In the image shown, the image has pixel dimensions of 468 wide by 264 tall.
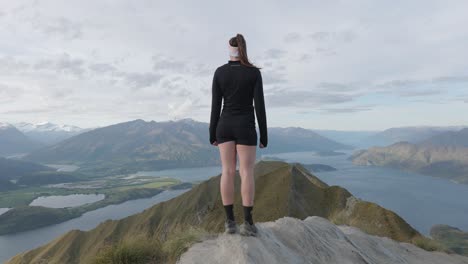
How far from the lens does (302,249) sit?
31.6ft

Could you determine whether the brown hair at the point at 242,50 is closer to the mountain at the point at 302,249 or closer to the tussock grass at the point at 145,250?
the mountain at the point at 302,249

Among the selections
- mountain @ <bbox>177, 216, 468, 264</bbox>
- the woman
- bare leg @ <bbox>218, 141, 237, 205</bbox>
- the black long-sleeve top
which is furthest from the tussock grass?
the black long-sleeve top

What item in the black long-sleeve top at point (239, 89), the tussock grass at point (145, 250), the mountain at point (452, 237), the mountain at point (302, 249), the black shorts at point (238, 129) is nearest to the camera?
the mountain at point (302, 249)

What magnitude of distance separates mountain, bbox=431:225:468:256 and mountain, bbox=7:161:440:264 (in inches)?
3469

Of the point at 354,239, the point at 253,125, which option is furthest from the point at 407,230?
the point at 253,125

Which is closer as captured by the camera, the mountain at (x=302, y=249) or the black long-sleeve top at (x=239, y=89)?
the mountain at (x=302, y=249)

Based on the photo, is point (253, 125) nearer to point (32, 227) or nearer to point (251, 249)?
point (251, 249)

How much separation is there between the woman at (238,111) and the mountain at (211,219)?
9.17 ft

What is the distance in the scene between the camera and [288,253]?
333 inches

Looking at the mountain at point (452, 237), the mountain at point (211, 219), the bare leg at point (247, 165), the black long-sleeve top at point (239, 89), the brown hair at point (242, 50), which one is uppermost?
the brown hair at point (242, 50)

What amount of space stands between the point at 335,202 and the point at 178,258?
206ft

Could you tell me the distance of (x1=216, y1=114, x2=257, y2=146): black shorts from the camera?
7805 mm

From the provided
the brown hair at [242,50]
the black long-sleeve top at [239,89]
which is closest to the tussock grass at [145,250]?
the black long-sleeve top at [239,89]

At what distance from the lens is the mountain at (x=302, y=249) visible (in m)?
7.62
